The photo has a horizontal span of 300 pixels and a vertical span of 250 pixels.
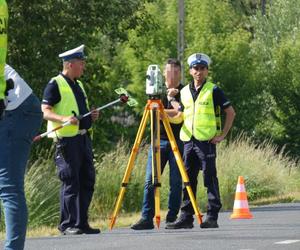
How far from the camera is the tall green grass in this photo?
15344 millimetres

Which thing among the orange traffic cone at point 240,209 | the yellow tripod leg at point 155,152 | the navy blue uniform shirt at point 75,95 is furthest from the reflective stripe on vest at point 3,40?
the orange traffic cone at point 240,209

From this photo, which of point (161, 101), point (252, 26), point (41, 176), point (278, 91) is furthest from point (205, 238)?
point (252, 26)

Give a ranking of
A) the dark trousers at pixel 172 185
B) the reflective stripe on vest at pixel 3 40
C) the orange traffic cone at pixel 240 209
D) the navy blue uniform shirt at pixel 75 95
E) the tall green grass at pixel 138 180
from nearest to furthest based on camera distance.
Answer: the reflective stripe on vest at pixel 3 40 → the navy blue uniform shirt at pixel 75 95 → the dark trousers at pixel 172 185 → the orange traffic cone at pixel 240 209 → the tall green grass at pixel 138 180

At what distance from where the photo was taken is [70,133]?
11.5 m

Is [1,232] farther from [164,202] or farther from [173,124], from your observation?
[164,202]

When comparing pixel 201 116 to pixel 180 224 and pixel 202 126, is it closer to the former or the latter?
pixel 202 126

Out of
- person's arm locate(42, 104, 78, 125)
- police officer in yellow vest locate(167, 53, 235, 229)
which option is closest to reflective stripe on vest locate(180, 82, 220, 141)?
police officer in yellow vest locate(167, 53, 235, 229)

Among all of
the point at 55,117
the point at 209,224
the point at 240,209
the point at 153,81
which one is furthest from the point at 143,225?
the point at 240,209

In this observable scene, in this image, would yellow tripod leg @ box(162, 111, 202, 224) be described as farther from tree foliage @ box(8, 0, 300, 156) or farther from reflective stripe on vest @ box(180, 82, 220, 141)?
tree foliage @ box(8, 0, 300, 156)

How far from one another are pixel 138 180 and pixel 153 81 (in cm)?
705

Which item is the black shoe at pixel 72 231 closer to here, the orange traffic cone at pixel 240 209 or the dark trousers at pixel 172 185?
the dark trousers at pixel 172 185

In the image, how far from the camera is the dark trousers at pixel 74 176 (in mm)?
11562

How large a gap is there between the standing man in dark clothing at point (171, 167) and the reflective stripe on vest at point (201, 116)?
238 mm

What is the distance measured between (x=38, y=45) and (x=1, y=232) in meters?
7.00
